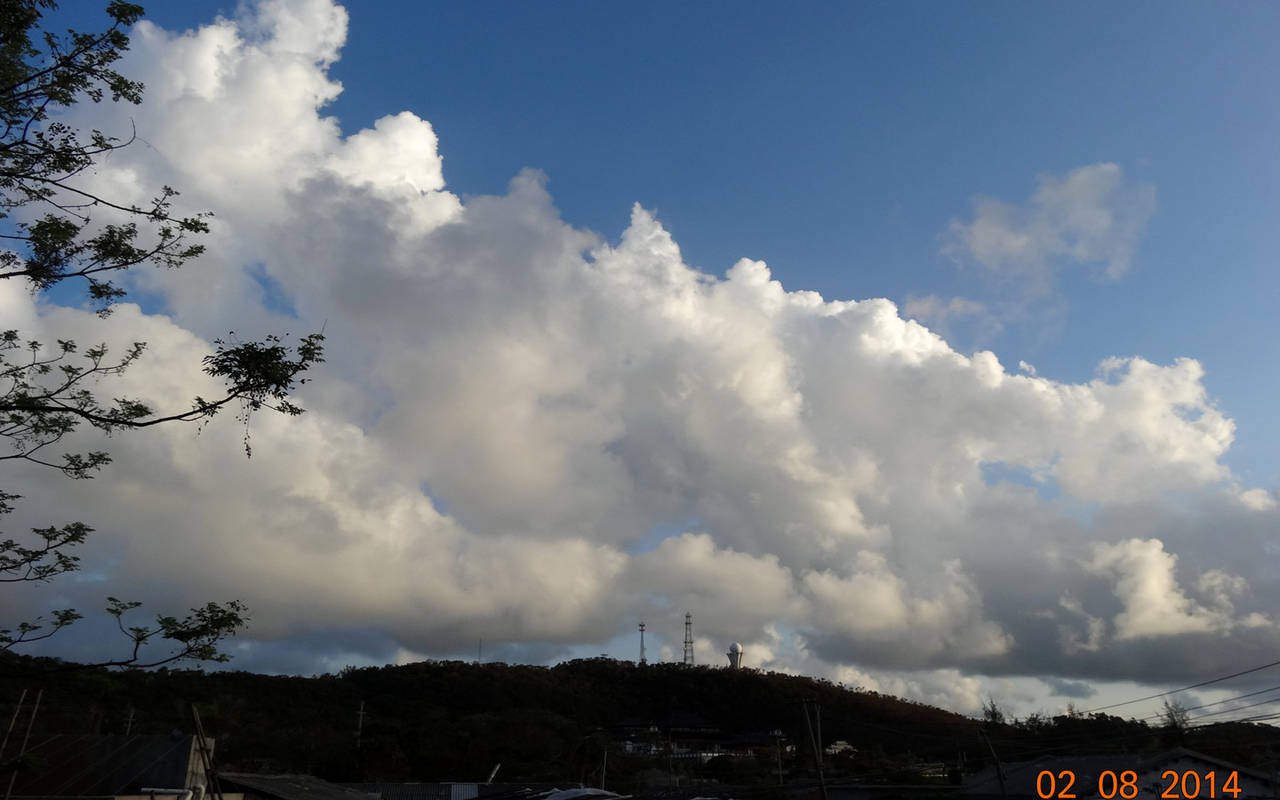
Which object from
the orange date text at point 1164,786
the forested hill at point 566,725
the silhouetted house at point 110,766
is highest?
the forested hill at point 566,725

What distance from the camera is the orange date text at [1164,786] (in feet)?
138

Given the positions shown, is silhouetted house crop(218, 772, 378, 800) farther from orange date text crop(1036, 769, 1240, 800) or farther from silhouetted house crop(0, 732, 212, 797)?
orange date text crop(1036, 769, 1240, 800)

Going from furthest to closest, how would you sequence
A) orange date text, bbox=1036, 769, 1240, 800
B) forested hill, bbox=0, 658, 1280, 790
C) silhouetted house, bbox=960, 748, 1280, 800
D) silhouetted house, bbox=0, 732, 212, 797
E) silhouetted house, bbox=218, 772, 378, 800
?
forested hill, bbox=0, 658, 1280, 790 < silhouetted house, bbox=960, 748, 1280, 800 < orange date text, bbox=1036, 769, 1240, 800 < silhouetted house, bbox=218, 772, 378, 800 < silhouetted house, bbox=0, 732, 212, 797

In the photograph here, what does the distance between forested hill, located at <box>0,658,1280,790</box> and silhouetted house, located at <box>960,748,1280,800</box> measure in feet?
8.61

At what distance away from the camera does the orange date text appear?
42062 millimetres

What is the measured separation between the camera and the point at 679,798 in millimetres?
45625

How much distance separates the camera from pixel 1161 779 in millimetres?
43312

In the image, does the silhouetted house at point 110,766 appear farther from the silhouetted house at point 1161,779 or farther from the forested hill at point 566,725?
the silhouetted house at point 1161,779

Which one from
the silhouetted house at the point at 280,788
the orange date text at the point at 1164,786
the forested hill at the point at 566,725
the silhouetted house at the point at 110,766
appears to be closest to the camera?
the silhouetted house at the point at 110,766

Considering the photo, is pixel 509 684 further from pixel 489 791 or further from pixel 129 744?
pixel 129 744

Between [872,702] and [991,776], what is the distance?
211 feet

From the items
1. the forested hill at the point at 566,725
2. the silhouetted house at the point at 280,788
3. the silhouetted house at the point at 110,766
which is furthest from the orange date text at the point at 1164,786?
the silhouetted house at the point at 110,766

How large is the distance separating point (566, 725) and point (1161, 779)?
48.2 m

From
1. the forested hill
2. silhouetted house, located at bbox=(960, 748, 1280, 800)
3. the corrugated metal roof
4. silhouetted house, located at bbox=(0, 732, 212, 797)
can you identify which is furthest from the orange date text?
the corrugated metal roof
